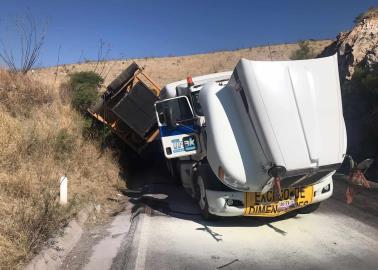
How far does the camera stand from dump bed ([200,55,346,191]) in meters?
7.19

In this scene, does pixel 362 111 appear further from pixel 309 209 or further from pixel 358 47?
pixel 309 209

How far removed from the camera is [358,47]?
72.9 ft

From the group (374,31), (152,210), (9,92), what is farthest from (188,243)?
(374,31)

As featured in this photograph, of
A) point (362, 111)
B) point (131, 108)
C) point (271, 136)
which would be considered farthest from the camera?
point (362, 111)

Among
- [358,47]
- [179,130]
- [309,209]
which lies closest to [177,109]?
[179,130]

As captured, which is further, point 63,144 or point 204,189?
point 63,144

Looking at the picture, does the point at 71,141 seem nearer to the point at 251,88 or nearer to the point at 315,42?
the point at 251,88

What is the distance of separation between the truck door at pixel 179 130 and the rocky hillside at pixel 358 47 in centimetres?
1165

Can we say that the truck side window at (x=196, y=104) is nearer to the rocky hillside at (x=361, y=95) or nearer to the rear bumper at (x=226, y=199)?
the rear bumper at (x=226, y=199)

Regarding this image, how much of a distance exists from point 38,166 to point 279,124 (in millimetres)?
5329

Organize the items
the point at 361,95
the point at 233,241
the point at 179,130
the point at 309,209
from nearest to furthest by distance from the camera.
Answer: the point at 233,241 < the point at 309,209 < the point at 179,130 < the point at 361,95

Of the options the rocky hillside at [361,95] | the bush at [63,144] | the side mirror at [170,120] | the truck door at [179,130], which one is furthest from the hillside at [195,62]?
the side mirror at [170,120]

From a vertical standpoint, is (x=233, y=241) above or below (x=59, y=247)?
below

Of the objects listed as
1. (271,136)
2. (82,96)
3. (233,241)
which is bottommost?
(233,241)
